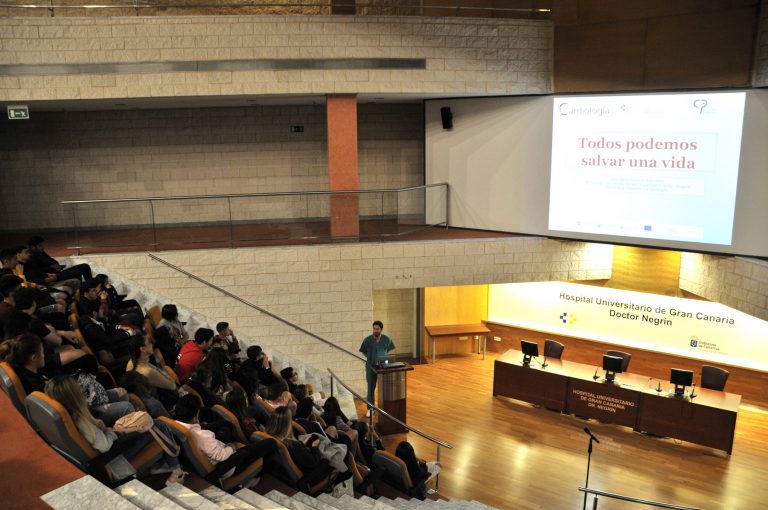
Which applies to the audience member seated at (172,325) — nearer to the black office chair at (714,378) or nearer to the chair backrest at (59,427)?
the chair backrest at (59,427)

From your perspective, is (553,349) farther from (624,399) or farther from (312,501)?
(312,501)

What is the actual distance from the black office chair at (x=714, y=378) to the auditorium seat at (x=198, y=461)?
779cm

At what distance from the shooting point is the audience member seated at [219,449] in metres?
4.34

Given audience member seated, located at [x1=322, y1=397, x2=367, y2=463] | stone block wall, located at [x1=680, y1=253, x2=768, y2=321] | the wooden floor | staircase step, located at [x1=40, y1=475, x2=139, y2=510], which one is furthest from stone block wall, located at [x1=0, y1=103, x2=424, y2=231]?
staircase step, located at [x1=40, y1=475, x2=139, y2=510]

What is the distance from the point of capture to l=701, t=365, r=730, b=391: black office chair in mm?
9289

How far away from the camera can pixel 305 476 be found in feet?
15.9

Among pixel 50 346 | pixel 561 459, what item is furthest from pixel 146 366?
pixel 561 459

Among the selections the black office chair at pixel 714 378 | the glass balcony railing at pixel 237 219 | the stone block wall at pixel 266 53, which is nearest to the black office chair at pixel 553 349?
the black office chair at pixel 714 378

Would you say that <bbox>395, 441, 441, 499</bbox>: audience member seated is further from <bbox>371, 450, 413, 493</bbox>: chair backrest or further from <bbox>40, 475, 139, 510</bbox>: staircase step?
<bbox>40, 475, 139, 510</bbox>: staircase step

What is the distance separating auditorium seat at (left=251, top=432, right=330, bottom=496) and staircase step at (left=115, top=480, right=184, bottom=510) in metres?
1.09

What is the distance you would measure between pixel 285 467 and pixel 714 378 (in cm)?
758

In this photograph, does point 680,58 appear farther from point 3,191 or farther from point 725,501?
point 3,191

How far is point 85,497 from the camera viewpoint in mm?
3379

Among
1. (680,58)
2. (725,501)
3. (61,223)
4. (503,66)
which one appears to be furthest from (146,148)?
(725,501)
